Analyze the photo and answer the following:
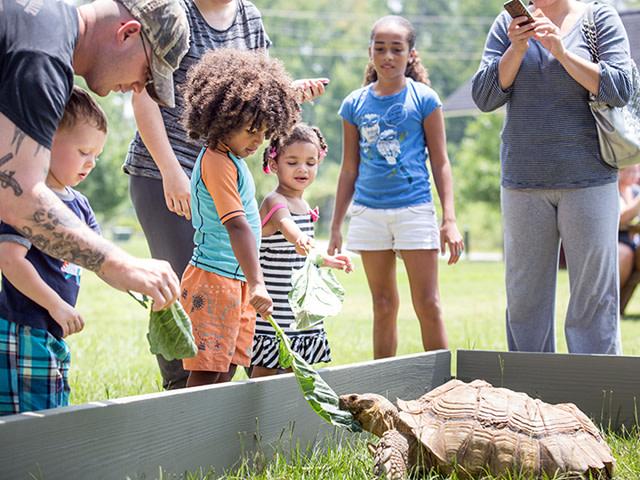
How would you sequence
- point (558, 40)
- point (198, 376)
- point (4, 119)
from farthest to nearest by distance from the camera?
point (558, 40), point (198, 376), point (4, 119)

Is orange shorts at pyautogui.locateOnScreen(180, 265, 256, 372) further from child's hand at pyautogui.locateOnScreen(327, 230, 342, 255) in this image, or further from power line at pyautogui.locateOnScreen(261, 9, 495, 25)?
power line at pyautogui.locateOnScreen(261, 9, 495, 25)

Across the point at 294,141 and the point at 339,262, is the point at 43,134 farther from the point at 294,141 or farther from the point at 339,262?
the point at 294,141

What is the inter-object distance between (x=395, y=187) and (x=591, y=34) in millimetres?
1399

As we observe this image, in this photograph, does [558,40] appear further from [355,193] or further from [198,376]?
[198,376]

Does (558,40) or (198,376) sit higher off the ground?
(558,40)

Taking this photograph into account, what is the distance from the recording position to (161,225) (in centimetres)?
442

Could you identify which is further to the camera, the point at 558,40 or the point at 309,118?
the point at 309,118

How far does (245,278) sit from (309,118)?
203 feet

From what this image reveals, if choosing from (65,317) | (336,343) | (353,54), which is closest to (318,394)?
(65,317)

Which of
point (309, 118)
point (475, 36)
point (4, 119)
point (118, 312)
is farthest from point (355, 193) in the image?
point (475, 36)

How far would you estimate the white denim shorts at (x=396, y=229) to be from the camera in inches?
217

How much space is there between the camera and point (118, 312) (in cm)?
1193

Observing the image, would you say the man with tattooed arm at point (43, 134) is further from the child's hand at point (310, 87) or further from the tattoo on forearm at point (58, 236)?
the child's hand at point (310, 87)

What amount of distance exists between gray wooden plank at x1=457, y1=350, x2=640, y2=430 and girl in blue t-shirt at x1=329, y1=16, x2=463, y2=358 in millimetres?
789
